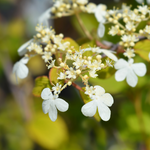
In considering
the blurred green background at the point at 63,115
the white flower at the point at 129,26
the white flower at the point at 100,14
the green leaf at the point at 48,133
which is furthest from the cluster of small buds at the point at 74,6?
the green leaf at the point at 48,133

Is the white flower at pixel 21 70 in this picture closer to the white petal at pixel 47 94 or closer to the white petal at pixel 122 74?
the white petal at pixel 47 94

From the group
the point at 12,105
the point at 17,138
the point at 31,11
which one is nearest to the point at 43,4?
the point at 31,11

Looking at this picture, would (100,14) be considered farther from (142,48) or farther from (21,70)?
(21,70)

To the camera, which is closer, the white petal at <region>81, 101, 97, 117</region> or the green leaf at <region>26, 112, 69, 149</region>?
the white petal at <region>81, 101, 97, 117</region>

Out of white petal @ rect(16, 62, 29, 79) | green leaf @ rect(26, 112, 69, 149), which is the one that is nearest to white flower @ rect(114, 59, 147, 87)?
white petal @ rect(16, 62, 29, 79)

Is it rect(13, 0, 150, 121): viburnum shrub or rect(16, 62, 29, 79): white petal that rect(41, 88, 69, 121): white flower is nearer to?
rect(13, 0, 150, 121): viburnum shrub

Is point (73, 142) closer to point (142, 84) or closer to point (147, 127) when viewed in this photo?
point (147, 127)

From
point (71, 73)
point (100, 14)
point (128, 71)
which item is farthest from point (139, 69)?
point (100, 14)
